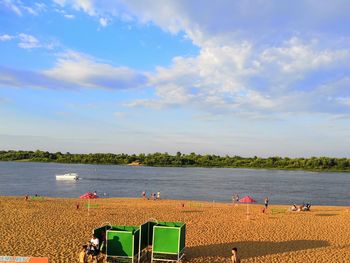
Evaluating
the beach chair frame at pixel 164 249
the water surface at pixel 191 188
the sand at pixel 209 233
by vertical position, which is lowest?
the water surface at pixel 191 188

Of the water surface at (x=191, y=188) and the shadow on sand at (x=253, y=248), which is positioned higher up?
the shadow on sand at (x=253, y=248)

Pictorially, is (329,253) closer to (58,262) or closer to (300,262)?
(300,262)

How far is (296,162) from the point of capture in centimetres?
17912

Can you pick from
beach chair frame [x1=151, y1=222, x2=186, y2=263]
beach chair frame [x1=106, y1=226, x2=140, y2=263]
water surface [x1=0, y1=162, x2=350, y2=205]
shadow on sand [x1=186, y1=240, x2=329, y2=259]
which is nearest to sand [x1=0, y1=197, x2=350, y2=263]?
shadow on sand [x1=186, y1=240, x2=329, y2=259]

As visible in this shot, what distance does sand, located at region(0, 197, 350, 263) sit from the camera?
18.8 metres

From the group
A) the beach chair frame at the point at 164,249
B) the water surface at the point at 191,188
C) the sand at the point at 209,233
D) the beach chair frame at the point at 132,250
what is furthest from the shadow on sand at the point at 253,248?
the water surface at the point at 191,188

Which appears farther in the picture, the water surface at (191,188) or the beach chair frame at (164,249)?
the water surface at (191,188)

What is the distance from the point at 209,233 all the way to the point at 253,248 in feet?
13.3

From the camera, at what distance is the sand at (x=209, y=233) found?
1877 cm

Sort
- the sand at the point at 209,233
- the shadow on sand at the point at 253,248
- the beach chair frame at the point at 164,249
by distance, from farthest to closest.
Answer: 1. the shadow on sand at the point at 253,248
2. the sand at the point at 209,233
3. the beach chair frame at the point at 164,249

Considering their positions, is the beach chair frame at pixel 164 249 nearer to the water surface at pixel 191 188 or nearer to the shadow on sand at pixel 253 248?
the shadow on sand at pixel 253 248

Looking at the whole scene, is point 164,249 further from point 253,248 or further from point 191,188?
point 191,188

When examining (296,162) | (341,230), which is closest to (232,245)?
(341,230)

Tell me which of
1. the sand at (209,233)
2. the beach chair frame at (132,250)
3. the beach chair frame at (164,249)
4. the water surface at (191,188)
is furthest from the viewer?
the water surface at (191,188)
